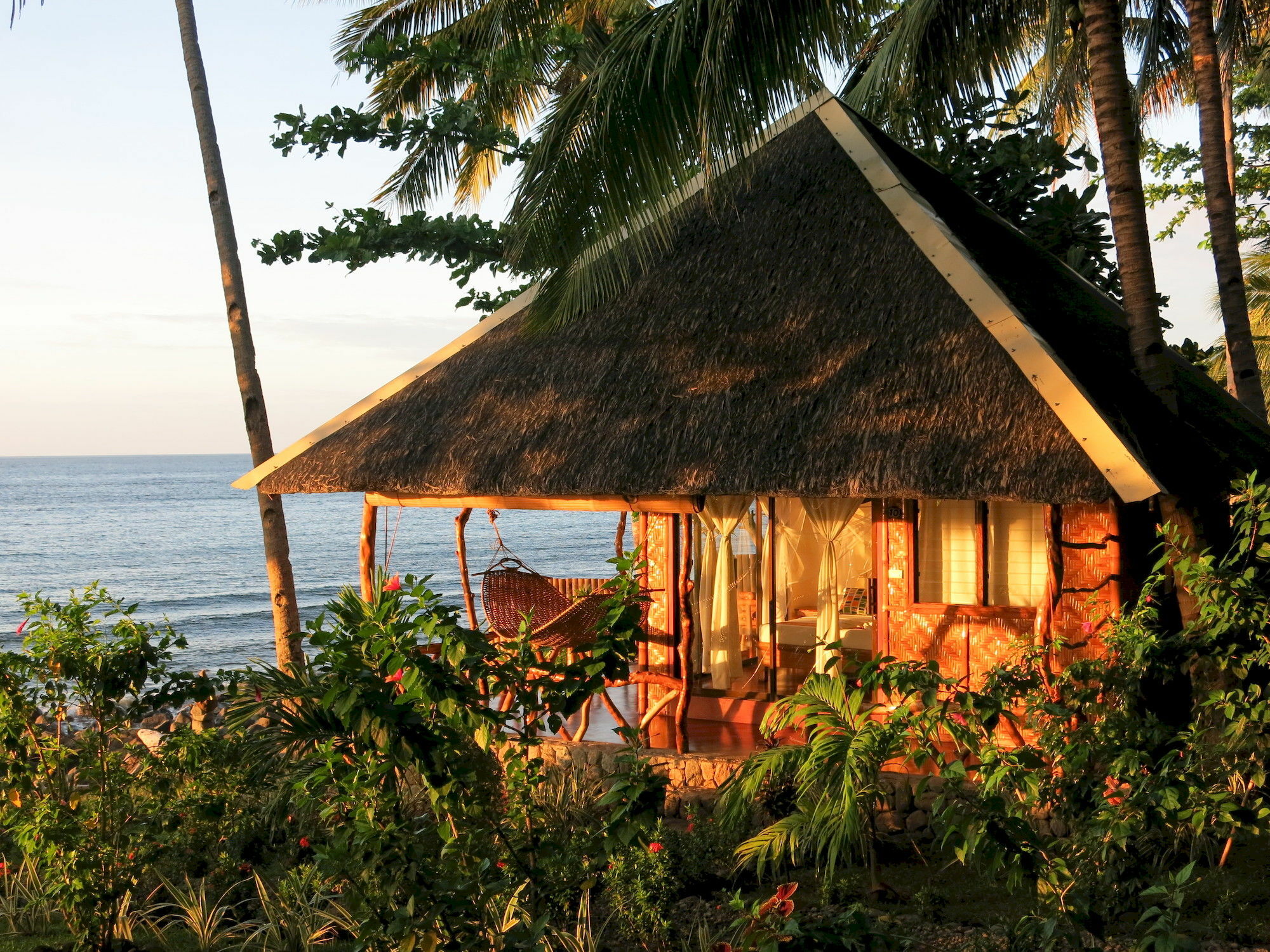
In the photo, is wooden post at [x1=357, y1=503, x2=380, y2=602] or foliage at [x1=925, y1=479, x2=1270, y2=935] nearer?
foliage at [x1=925, y1=479, x2=1270, y2=935]

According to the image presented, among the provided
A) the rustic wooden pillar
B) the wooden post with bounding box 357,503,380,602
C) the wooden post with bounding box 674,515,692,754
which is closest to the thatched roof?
the wooden post with bounding box 357,503,380,602

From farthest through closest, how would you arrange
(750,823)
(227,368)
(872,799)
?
1. (227,368)
2. (750,823)
3. (872,799)

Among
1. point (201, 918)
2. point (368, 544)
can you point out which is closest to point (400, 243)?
point (368, 544)

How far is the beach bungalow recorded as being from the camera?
5496mm

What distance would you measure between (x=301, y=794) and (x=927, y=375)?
373cm

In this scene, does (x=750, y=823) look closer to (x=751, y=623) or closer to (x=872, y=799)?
(x=872, y=799)

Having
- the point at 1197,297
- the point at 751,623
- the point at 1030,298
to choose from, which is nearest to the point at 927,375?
the point at 1030,298

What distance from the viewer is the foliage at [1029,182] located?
10000 millimetres

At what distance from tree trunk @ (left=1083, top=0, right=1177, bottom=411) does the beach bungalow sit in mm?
274

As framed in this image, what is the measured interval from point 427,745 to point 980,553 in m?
4.30

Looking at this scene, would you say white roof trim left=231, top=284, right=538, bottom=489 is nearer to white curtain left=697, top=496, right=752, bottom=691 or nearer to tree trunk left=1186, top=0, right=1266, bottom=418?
white curtain left=697, top=496, right=752, bottom=691

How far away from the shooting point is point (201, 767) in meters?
5.20

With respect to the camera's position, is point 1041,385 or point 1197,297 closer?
point 1041,385

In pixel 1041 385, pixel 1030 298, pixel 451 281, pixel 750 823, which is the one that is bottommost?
pixel 750 823
